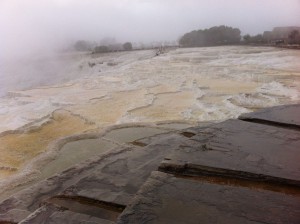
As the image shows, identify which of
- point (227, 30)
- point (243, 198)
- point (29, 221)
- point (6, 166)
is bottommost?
point (6, 166)

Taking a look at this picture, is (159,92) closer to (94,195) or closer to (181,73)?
(181,73)

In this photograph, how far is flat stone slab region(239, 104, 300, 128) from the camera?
329cm

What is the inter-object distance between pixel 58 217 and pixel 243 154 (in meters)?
1.40

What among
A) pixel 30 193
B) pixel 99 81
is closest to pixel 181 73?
pixel 99 81

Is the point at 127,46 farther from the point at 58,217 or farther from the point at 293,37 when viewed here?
the point at 58,217

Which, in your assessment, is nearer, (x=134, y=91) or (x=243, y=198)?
(x=243, y=198)

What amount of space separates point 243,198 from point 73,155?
311 cm

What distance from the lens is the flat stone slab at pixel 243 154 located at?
2.38 m

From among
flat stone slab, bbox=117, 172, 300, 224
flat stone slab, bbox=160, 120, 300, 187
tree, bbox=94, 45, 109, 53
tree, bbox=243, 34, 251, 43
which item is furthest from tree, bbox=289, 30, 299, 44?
flat stone slab, bbox=117, 172, 300, 224

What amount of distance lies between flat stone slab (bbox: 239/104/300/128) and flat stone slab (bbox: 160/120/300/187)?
149mm

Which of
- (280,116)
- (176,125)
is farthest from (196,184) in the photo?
(176,125)

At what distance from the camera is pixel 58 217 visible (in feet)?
7.87

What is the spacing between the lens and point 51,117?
7.28 meters

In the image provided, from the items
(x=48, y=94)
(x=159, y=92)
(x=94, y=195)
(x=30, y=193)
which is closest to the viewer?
(x=94, y=195)
